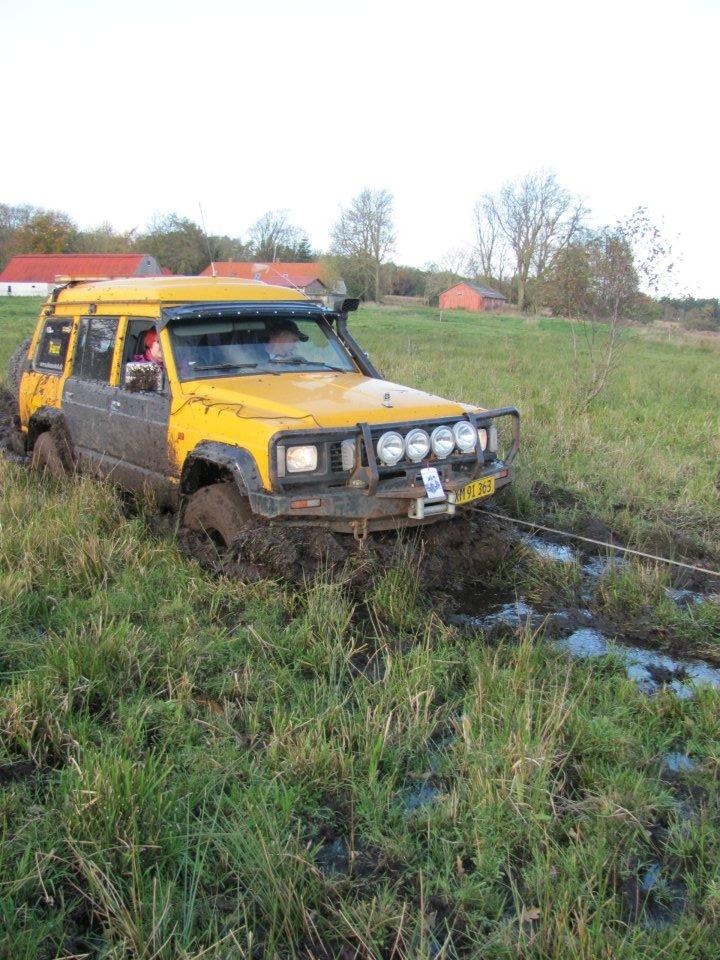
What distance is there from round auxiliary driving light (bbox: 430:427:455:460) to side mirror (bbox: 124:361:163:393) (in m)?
2.07

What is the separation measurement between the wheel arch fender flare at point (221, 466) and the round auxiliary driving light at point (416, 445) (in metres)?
0.98

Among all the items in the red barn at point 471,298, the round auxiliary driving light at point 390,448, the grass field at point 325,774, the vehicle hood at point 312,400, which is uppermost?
the red barn at point 471,298

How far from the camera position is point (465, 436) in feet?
17.3

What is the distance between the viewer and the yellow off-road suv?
475 centimetres

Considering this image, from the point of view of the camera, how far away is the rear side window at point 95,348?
656 centimetres

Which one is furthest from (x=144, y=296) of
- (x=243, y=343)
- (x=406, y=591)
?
(x=406, y=591)

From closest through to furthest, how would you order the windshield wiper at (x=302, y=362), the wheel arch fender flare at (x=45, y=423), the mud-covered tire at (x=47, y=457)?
the windshield wiper at (x=302, y=362) → the mud-covered tire at (x=47, y=457) → the wheel arch fender flare at (x=45, y=423)

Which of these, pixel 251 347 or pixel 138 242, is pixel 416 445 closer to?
pixel 251 347

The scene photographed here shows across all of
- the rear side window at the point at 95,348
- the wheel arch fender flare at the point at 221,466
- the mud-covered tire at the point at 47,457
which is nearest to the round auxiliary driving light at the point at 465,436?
the wheel arch fender flare at the point at 221,466

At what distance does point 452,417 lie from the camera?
5.27m

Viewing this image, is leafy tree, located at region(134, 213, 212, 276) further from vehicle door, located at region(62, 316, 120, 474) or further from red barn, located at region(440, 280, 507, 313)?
vehicle door, located at region(62, 316, 120, 474)

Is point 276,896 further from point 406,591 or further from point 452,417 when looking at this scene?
point 452,417

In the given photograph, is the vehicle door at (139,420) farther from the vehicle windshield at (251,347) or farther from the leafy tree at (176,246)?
the leafy tree at (176,246)

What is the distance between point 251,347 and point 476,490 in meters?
2.07
